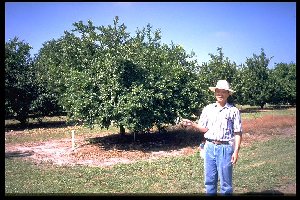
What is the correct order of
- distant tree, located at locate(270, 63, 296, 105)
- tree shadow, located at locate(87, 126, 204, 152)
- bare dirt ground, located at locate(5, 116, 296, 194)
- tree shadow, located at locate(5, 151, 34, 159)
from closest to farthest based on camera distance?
bare dirt ground, located at locate(5, 116, 296, 194), tree shadow, located at locate(5, 151, 34, 159), tree shadow, located at locate(87, 126, 204, 152), distant tree, located at locate(270, 63, 296, 105)

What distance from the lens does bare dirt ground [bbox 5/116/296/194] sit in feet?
42.4

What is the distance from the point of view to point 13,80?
2361 centimetres

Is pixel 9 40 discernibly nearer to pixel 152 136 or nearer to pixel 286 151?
pixel 152 136

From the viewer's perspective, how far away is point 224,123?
576cm

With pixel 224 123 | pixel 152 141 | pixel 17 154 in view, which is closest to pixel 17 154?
pixel 17 154

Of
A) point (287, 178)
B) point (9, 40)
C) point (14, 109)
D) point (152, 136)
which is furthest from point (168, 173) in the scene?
point (9, 40)

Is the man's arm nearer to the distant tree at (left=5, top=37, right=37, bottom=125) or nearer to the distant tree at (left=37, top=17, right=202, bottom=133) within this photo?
the distant tree at (left=37, top=17, right=202, bottom=133)

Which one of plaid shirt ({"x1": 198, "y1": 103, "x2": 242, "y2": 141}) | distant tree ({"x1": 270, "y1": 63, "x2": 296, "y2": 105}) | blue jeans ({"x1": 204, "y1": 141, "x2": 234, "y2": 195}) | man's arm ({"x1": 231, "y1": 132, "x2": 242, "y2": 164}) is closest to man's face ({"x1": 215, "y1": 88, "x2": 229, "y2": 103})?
plaid shirt ({"x1": 198, "y1": 103, "x2": 242, "y2": 141})

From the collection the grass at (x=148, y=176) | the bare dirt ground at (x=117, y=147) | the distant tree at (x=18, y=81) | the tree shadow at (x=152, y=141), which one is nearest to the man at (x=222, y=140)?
the grass at (x=148, y=176)

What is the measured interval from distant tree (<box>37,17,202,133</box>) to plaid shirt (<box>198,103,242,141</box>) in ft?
26.2

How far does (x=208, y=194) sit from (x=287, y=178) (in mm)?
3623

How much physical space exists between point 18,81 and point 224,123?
845 inches

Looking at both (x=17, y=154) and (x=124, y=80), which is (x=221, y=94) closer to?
(x=124, y=80)

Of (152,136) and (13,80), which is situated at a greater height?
(13,80)
